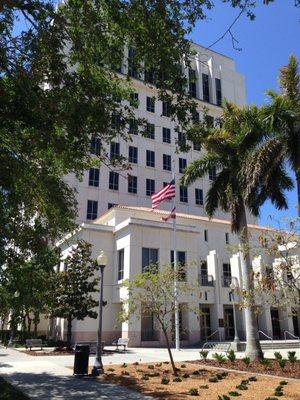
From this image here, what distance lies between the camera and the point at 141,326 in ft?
107

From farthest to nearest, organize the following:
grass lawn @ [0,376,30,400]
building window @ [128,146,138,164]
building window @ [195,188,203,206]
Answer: building window @ [195,188,203,206], building window @ [128,146,138,164], grass lawn @ [0,376,30,400]

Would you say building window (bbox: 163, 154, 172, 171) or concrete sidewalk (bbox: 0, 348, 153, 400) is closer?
concrete sidewalk (bbox: 0, 348, 153, 400)

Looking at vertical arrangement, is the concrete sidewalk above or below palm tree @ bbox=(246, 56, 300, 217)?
below

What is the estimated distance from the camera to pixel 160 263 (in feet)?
109

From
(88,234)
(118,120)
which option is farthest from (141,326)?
(118,120)

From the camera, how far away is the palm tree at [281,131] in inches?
717

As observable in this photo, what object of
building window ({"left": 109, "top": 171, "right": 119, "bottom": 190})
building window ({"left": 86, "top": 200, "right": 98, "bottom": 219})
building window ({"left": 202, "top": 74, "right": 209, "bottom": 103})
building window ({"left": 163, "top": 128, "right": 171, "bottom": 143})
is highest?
building window ({"left": 202, "top": 74, "right": 209, "bottom": 103})

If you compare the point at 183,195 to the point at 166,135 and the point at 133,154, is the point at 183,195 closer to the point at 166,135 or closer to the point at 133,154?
the point at 166,135

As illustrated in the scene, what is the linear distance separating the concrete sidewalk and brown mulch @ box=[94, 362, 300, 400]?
635 millimetres

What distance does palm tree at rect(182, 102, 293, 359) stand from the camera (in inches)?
774

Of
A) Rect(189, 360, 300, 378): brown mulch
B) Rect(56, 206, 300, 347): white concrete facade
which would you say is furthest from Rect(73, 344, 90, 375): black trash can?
Rect(56, 206, 300, 347): white concrete facade

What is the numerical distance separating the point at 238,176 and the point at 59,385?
12828 millimetres

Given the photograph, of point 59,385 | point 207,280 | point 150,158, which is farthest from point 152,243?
point 150,158

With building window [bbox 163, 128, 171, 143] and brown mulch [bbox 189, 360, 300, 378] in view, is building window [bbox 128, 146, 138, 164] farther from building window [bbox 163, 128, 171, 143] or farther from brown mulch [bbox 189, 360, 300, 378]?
brown mulch [bbox 189, 360, 300, 378]
